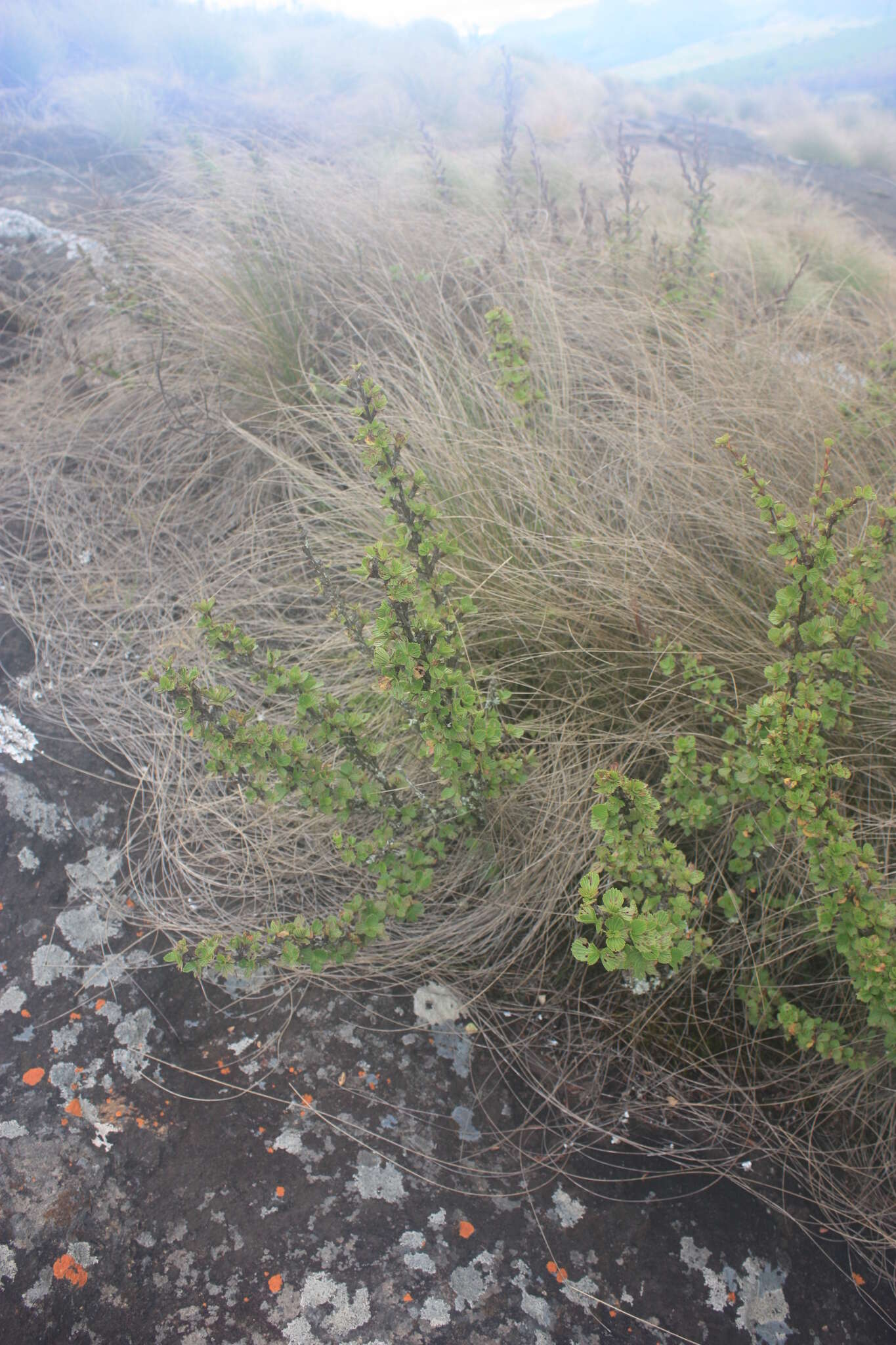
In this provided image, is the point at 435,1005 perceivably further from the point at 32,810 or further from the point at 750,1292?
the point at 32,810

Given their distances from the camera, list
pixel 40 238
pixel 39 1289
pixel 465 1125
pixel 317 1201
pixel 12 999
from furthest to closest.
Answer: pixel 40 238 < pixel 12 999 < pixel 465 1125 < pixel 317 1201 < pixel 39 1289

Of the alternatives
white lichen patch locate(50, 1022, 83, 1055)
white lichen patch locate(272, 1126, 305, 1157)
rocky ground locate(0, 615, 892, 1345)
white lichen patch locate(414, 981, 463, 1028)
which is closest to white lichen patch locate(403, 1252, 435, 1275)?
rocky ground locate(0, 615, 892, 1345)

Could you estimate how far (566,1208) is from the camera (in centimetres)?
113

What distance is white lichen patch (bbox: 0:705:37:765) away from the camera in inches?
69.1

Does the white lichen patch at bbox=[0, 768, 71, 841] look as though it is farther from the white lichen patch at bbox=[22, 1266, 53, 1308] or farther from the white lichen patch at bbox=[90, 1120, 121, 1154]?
the white lichen patch at bbox=[22, 1266, 53, 1308]

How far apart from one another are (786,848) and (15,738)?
1.75 meters

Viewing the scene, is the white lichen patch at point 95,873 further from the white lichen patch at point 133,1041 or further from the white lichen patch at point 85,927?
the white lichen patch at point 133,1041

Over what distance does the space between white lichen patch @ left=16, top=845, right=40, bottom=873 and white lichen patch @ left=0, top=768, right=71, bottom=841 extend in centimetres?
4

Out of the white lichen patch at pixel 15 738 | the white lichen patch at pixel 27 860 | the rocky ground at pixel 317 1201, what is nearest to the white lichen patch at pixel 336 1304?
the rocky ground at pixel 317 1201

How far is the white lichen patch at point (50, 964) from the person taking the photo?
1372 mm

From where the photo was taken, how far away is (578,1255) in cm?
108

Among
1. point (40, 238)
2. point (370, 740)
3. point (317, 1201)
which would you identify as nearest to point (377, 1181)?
point (317, 1201)

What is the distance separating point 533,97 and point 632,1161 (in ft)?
44.7

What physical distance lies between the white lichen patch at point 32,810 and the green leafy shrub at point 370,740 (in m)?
0.44
